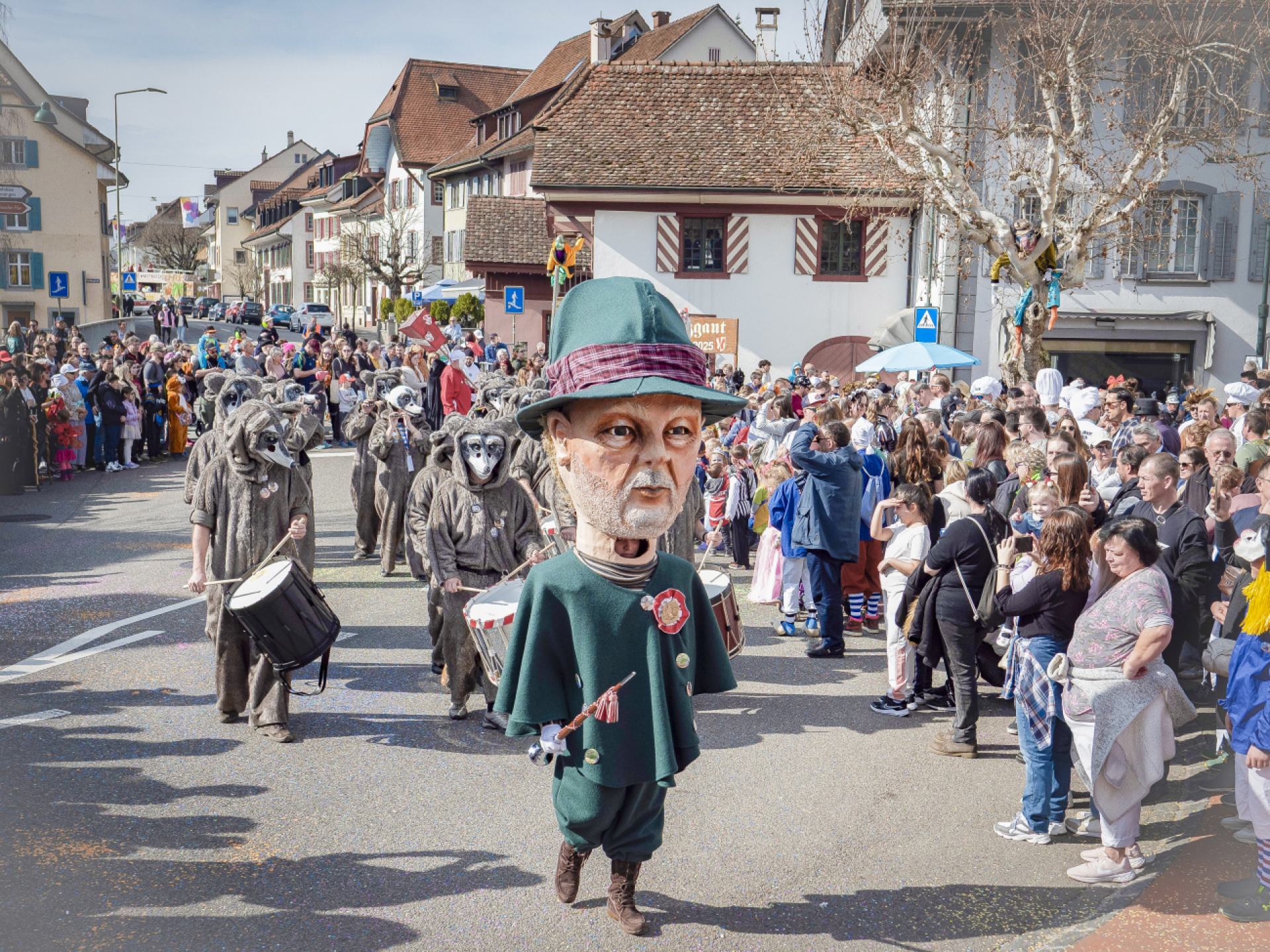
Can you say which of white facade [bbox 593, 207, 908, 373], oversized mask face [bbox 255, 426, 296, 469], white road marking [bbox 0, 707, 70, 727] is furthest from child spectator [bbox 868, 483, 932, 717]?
white facade [bbox 593, 207, 908, 373]

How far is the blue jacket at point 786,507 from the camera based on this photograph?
931cm

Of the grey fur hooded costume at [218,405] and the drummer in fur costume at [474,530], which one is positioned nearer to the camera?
the drummer in fur costume at [474,530]

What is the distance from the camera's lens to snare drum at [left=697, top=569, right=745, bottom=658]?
5152 millimetres

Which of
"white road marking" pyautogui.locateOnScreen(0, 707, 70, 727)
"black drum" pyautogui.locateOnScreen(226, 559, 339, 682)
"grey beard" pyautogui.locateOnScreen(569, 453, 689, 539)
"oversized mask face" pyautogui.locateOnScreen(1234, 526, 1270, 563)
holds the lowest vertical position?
"white road marking" pyautogui.locateOnScreen(0, 707, 70, 727)

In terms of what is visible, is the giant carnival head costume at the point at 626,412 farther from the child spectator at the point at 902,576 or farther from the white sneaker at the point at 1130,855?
the child spectator at the point at 902,576

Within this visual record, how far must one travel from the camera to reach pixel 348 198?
68.8 m

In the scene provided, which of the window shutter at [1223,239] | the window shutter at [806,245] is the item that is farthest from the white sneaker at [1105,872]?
the window shutter at [806,245]

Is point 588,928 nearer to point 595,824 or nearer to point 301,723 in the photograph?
point 595,824

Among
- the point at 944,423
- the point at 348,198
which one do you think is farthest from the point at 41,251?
the point at 944,423

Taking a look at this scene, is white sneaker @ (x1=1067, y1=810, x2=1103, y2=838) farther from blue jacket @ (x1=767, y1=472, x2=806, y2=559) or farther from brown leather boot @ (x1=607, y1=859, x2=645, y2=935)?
blue jacket @ (x1=767, y1=472, x2=806, y2=559)

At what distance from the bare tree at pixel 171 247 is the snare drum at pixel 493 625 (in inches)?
3877

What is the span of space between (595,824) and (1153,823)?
324 cm

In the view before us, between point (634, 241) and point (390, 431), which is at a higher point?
point (634, 241)

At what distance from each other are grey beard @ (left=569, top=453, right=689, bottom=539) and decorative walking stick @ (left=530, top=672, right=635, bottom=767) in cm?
56
